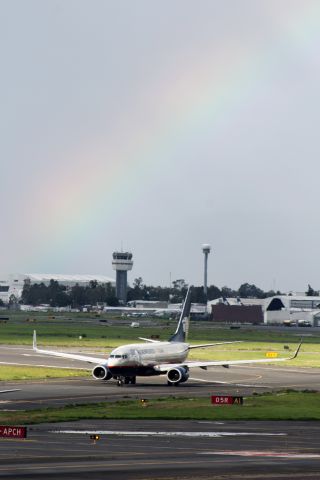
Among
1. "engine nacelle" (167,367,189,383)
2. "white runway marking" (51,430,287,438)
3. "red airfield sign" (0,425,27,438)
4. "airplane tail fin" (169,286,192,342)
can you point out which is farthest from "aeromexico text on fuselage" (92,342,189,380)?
"red airfield sign" (0,425,27,438)

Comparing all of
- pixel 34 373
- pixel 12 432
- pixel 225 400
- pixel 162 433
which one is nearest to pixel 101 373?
pixel 34 373

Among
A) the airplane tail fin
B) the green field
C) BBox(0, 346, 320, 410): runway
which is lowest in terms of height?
the green field

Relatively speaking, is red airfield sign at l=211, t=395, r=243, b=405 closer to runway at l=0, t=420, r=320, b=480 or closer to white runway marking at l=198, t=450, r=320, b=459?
runway at l=0, t=420, r=320, b=480

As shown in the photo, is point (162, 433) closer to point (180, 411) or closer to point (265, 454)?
point (265, 454)

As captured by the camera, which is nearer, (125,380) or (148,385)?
(125,380)

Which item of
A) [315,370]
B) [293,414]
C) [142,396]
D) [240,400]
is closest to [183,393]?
[142,396]

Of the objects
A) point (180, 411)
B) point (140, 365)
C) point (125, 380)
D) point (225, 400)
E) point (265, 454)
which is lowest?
point (265, 454)

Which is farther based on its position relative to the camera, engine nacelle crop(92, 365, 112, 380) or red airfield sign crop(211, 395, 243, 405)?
engine nacelle crop(92, 365, 112, 380)

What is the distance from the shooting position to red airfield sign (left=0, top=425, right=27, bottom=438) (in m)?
64.8

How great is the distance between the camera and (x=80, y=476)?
165 feet

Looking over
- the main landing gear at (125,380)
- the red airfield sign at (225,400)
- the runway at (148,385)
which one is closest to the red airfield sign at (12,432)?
the runway at (148,385)

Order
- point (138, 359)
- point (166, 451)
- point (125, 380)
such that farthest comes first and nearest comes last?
point (125, 380)
point (138, 359)
point (166, 451)

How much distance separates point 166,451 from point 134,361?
4950 cm

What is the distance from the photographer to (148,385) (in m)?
111
